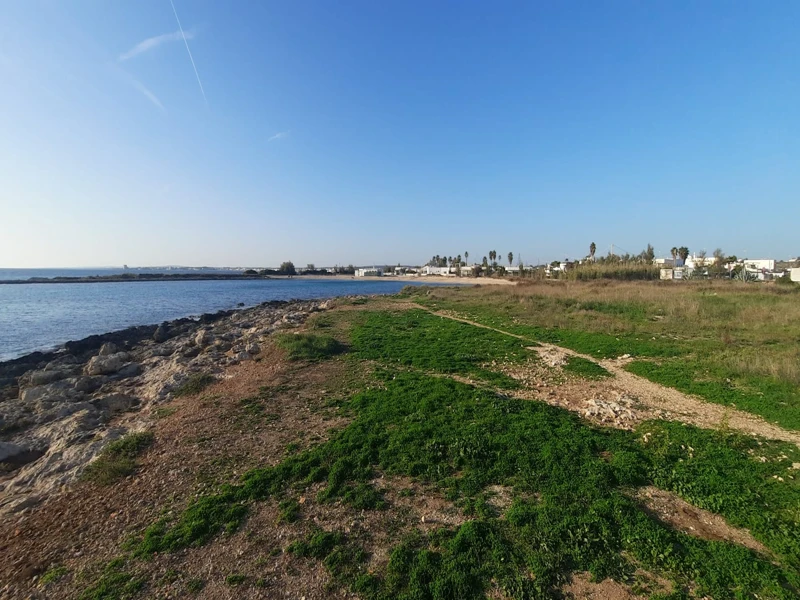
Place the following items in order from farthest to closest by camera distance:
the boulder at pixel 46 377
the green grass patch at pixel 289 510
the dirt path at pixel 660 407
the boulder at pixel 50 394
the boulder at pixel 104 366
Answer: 1. the boulder at pixel 104 366
2. the boulder at pixel 46 377
3. the boulder at pixel 50 394
4. the dirt path at pixel 660 407
5. the green grass patch at pixel 289 510

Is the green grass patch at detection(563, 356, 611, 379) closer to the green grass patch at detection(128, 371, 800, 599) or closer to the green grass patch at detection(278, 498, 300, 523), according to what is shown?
the green grass patch at detection(128, 371, 800, 599)

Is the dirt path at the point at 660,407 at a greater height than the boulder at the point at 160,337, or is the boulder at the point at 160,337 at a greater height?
the dirt path at the point at 660,407

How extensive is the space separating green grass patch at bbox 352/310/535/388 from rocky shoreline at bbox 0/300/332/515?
654cm

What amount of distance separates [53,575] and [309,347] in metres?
12.2

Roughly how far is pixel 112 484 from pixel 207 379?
22.2 feet

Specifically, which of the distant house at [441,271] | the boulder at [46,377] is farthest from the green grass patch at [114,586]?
the distant house at [441,271]

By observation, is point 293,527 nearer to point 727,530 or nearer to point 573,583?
point 573,583

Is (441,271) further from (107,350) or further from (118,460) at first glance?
(118,460)

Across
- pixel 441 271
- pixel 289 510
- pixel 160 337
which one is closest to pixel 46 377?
pixel 160 337

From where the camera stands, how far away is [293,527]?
5406mm

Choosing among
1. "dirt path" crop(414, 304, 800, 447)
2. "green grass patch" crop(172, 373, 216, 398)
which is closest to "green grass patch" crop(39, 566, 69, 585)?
"green grass patch" crop(172, 373, 216, 398)

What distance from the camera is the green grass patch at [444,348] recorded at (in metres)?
13.9

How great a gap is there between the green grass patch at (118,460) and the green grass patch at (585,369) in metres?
13.5

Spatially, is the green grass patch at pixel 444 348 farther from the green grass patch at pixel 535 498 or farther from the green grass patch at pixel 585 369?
the green grass patch at pixel 535 498
